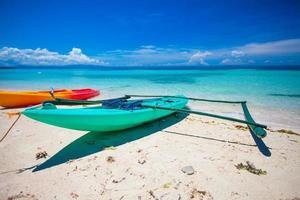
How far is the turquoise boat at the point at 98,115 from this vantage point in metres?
3.23

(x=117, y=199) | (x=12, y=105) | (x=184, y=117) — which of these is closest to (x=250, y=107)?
(x=184, y=117)

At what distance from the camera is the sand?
2664mm

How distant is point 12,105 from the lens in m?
7.60

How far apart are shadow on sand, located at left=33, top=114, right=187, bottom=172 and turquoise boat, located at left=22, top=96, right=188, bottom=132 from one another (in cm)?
23

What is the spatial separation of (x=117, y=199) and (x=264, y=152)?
3330 mm

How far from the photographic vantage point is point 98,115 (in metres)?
3.78

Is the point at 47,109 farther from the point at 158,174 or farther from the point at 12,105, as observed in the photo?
the point at 12,105

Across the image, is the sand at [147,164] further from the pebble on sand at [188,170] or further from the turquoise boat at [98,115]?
the turquoise boat at [98,115]

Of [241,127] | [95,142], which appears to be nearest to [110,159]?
[95,142]

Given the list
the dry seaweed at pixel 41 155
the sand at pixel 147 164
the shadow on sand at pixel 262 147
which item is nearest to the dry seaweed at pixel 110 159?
the sand at pixel 147 164

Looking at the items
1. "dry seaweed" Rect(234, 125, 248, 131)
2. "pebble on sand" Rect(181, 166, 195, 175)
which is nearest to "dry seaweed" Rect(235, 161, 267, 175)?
"pebble on sand" Rect(181, 166, 195, 175)

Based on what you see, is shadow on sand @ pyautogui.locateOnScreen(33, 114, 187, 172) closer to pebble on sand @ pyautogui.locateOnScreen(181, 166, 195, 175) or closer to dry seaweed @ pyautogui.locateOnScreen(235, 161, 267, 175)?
pebble on sand @ pyautogui.locateOnScreen(181, 166, 195, 175)

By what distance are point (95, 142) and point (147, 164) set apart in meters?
1.50

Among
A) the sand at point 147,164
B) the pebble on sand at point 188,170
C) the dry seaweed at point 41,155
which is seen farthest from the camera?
the dry seaweed at point 41,155
